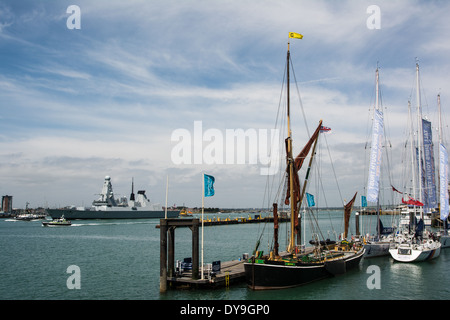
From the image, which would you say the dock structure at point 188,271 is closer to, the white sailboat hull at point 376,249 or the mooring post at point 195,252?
the mooring post at point 195,252

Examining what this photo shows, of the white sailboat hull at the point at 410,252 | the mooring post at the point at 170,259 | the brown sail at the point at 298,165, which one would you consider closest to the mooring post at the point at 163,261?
the mooring post at the point at 170,259

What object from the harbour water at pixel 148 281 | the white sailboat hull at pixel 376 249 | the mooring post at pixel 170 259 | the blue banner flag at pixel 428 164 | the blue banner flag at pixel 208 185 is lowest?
the harbour water at pixel 148 281

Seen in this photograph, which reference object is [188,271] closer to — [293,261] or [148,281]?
[148,281]

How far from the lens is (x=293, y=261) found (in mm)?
30891

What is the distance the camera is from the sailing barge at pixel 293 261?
2927 cm

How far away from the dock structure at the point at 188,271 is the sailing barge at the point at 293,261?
2079 millimetres

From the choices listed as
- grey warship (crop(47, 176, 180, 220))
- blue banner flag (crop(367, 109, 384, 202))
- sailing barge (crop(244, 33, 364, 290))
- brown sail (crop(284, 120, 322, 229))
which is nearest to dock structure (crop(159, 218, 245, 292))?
sailing barge (crop(244, 33, 364, 290))

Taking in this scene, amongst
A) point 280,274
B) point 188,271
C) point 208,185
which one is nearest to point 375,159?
point 280,274

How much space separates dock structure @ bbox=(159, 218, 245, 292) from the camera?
2880 cm

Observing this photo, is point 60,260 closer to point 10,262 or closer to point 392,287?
point 10,262

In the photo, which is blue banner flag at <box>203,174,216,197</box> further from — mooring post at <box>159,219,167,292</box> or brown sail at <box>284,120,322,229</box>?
brown sail at <box>284,120,322,229</box>

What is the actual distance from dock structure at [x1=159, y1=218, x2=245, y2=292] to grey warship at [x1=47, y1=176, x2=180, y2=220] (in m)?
134
